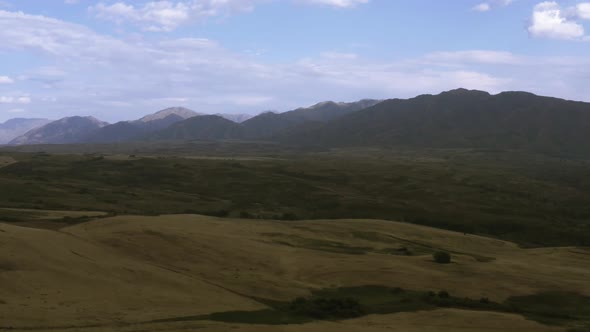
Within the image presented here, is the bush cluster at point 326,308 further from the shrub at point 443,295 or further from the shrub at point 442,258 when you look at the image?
the shrub at point 442,258

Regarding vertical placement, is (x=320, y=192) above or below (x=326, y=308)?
above

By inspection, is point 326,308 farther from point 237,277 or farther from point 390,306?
point 237,277

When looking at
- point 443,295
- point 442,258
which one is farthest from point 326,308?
point 442,258

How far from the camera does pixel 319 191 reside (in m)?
110

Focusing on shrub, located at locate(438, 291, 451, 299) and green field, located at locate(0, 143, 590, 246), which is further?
green field, located at locate(0, 143, 590, 246)

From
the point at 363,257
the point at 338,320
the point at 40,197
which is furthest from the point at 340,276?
the point at 40,197

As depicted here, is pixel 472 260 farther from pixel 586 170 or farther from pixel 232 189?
pixel 586 170

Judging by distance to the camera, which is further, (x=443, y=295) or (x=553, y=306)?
(x=553, y=306)

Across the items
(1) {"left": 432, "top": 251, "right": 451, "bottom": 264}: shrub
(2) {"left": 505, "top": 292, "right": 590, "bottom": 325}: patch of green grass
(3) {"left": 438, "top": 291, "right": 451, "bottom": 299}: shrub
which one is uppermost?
(1) {"left": 432, "top": 251, "right": 451, "bottom": 264}: shrub

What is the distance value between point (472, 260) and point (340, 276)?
46.5 feet

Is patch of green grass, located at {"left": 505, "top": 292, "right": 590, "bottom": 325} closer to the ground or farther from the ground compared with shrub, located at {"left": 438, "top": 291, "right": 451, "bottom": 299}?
closer to the ground

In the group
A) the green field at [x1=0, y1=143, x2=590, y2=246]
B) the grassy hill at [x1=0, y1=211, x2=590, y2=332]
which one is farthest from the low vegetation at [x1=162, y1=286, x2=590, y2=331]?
the green field at [x1=0, y1=143, x2=590, y2=246]

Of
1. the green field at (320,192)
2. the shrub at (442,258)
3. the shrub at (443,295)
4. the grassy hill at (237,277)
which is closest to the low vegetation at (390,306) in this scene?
the shrub at (443,295)

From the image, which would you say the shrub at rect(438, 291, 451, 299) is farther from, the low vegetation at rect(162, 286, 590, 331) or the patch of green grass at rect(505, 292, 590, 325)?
the patch of green grass at rect(505, 292, 590, 325)
